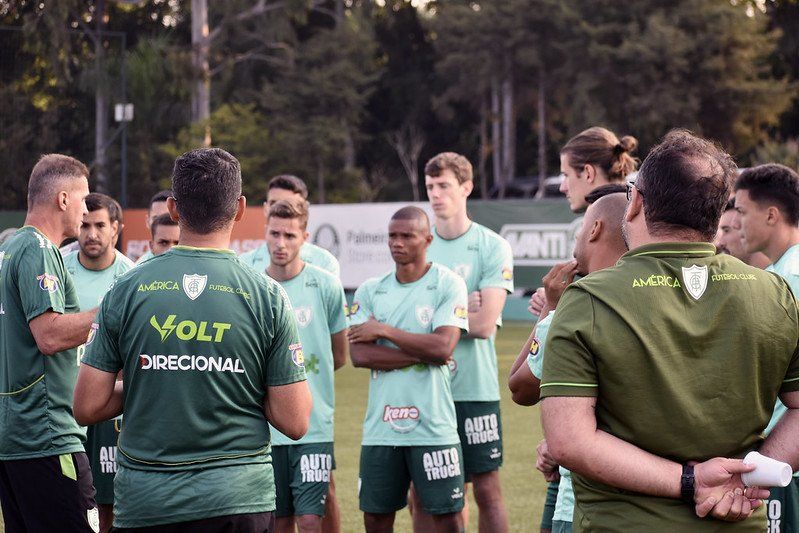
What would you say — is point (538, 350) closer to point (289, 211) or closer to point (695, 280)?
point (695, 280)

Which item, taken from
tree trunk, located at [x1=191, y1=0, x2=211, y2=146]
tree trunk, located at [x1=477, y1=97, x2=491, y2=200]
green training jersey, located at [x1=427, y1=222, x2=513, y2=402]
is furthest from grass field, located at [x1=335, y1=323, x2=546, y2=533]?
tree trunk, located at [x1=477, y1=97, x2=491, y2=200]

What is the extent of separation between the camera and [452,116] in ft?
164

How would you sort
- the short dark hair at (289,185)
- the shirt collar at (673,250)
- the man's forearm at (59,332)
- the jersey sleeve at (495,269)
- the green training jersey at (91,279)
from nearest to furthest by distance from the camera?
1. the shirt collar at (673,250)
2. the man's forearm at (59,332)
3. the green training jersey at (91,279)
4. the jersey sleeve at (495,269)
5. the short dark hair at (289,185)

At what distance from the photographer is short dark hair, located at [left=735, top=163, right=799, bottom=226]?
209 inches

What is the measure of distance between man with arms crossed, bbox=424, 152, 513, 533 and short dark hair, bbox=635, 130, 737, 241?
12.6ft

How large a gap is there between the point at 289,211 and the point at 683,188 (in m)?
4.05

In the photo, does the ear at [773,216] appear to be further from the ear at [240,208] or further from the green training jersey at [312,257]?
the green training jersey at [312,257]

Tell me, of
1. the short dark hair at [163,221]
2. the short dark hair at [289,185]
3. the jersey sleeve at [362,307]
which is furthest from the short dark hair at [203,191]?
the short dark hair at [289,185]

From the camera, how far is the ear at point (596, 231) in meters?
3.71

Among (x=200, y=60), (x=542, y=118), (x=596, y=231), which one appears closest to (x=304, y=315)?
(x=596, y=231)

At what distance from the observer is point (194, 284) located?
3.82 metres

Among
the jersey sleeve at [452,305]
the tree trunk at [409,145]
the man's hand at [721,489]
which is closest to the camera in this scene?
the man's hand at [721,489]

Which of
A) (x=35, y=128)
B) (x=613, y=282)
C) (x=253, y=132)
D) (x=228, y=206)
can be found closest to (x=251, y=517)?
(x=228, y=206)

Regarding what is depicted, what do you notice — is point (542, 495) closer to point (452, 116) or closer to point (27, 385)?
point (27, 385)
